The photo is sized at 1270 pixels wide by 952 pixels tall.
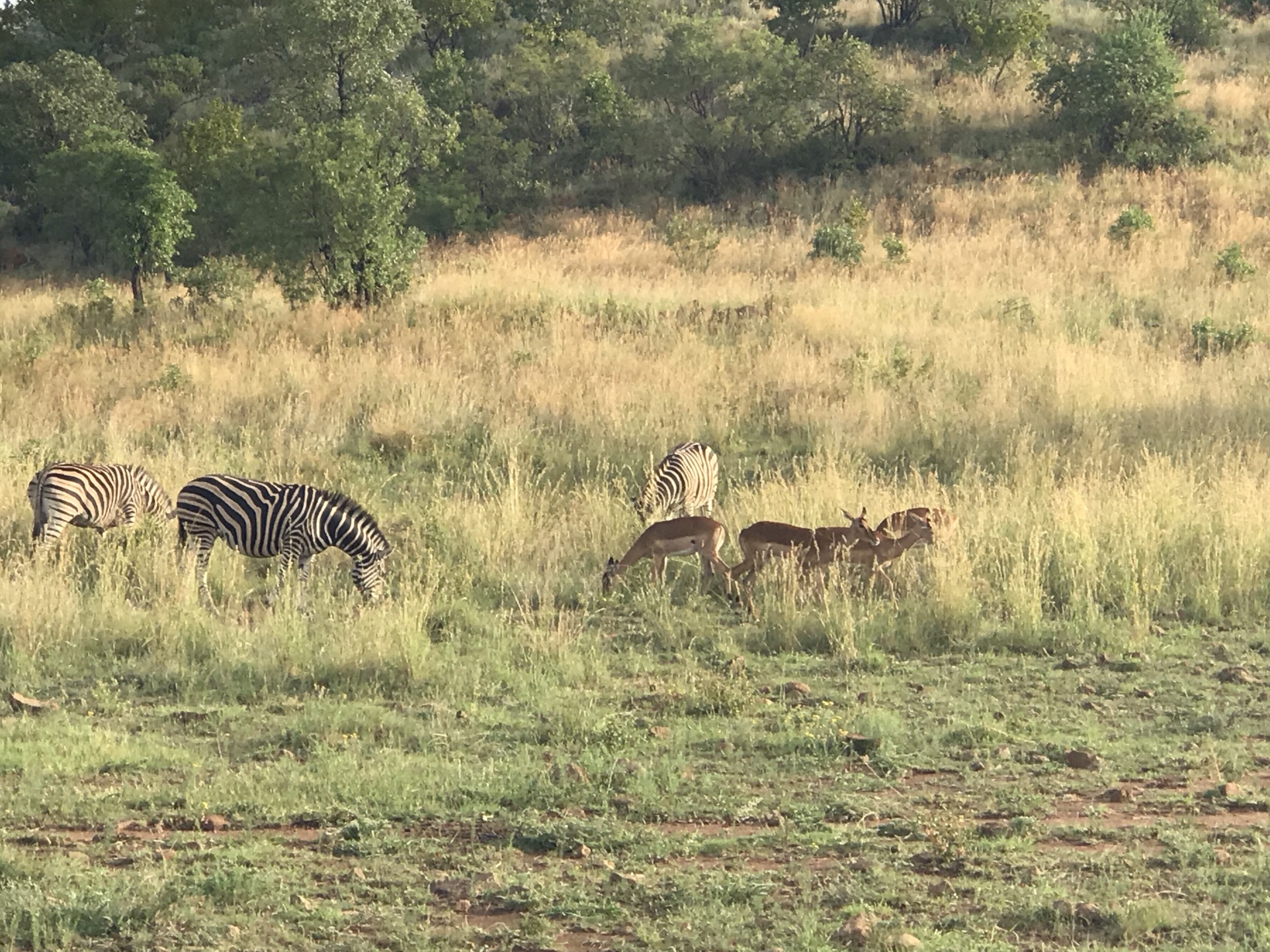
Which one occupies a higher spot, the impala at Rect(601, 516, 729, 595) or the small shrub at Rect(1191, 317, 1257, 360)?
the small shrub at Rect(1191, 317, 1257, 360)

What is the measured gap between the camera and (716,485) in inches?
521

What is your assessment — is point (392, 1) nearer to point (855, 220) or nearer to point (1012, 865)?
point (855, 220)

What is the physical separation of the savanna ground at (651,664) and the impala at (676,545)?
0.71ft

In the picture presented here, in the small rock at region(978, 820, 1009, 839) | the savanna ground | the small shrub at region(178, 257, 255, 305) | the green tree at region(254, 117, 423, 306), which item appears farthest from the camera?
the small shrub at region(178, 257, 255, 305)

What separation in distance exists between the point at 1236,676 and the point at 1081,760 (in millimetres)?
1886

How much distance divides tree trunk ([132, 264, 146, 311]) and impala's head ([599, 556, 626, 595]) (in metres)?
15.6

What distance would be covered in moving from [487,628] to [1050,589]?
3.68m

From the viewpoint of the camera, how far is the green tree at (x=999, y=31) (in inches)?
1500

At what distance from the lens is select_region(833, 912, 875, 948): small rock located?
193 inches

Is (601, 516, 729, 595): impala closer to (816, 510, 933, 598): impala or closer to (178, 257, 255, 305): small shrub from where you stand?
(816, 510, 933, 598): impala

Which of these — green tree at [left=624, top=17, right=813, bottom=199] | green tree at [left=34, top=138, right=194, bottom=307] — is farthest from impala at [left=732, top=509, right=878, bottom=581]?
green tree at [left=624, top=17, right=813, bottom=199]

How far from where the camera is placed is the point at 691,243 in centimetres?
2786

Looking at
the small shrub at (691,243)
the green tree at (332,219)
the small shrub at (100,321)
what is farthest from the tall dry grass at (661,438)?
the green tree at (332,219)

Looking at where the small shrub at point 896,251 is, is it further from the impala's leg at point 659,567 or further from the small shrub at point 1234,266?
the impala's leg at point 659,567
